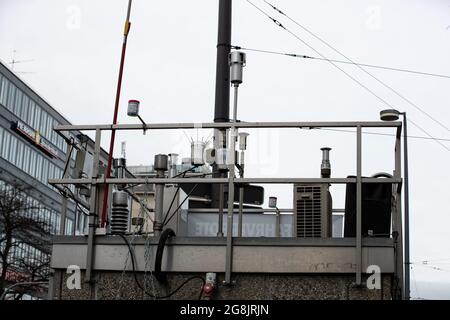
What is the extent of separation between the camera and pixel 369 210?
8180mm

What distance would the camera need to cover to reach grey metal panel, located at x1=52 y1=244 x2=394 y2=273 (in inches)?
290

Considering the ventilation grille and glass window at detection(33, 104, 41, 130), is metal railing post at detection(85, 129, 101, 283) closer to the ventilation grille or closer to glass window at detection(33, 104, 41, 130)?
the ventilation grille

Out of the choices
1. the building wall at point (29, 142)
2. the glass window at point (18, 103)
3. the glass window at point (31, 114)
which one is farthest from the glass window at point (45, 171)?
the glass window at point (18, 103)

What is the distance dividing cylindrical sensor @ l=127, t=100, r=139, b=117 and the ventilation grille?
232cm

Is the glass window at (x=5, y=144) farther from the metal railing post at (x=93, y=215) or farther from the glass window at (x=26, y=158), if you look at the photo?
the metal railing post at (x=93, y=215)

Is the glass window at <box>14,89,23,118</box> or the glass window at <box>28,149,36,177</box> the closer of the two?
the glass window at <box>14,89,23,118</box>

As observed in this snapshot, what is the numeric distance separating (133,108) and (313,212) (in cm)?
247

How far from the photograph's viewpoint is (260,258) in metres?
7.48

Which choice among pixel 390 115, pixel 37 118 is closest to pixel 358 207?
pixel 390 115

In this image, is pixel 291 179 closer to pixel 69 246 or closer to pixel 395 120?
pixel 395 120

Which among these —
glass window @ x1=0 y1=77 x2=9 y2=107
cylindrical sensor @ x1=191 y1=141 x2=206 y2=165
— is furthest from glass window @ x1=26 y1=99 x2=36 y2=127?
cylindrical sensor @ x1=191 y1=141 x2=206 y2=165

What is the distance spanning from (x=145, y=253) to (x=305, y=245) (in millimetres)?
1547

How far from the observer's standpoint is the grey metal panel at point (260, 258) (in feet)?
24.1

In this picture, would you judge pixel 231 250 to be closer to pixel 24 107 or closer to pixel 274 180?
pixel 274 180
